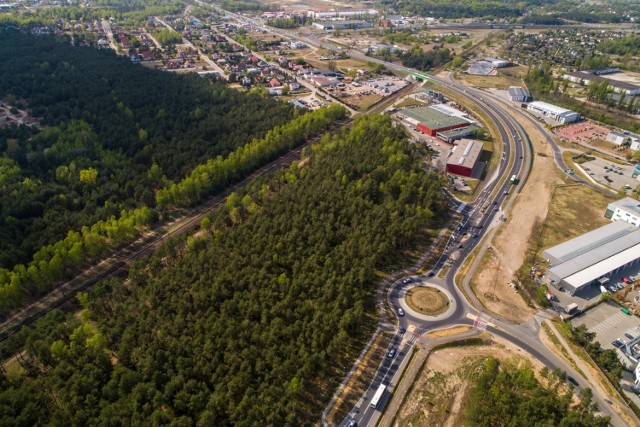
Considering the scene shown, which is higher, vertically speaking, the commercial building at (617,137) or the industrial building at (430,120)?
the commercial building at (617,137)

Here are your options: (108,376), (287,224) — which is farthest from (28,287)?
(287,224)

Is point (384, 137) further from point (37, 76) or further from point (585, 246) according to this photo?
point (37, 76)

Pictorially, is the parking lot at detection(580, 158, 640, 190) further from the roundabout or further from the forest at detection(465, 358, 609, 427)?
the forest at detection(465, 358, 609, 427)

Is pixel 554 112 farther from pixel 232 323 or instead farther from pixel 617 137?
pixel 232 323

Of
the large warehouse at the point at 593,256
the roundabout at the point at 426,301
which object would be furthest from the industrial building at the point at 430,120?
the roundabout at the point at 426,301

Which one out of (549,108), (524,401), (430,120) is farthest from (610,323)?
(549,108)

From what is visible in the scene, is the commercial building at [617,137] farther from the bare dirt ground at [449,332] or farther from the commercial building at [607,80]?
the bare dirt ground at [449,332]
